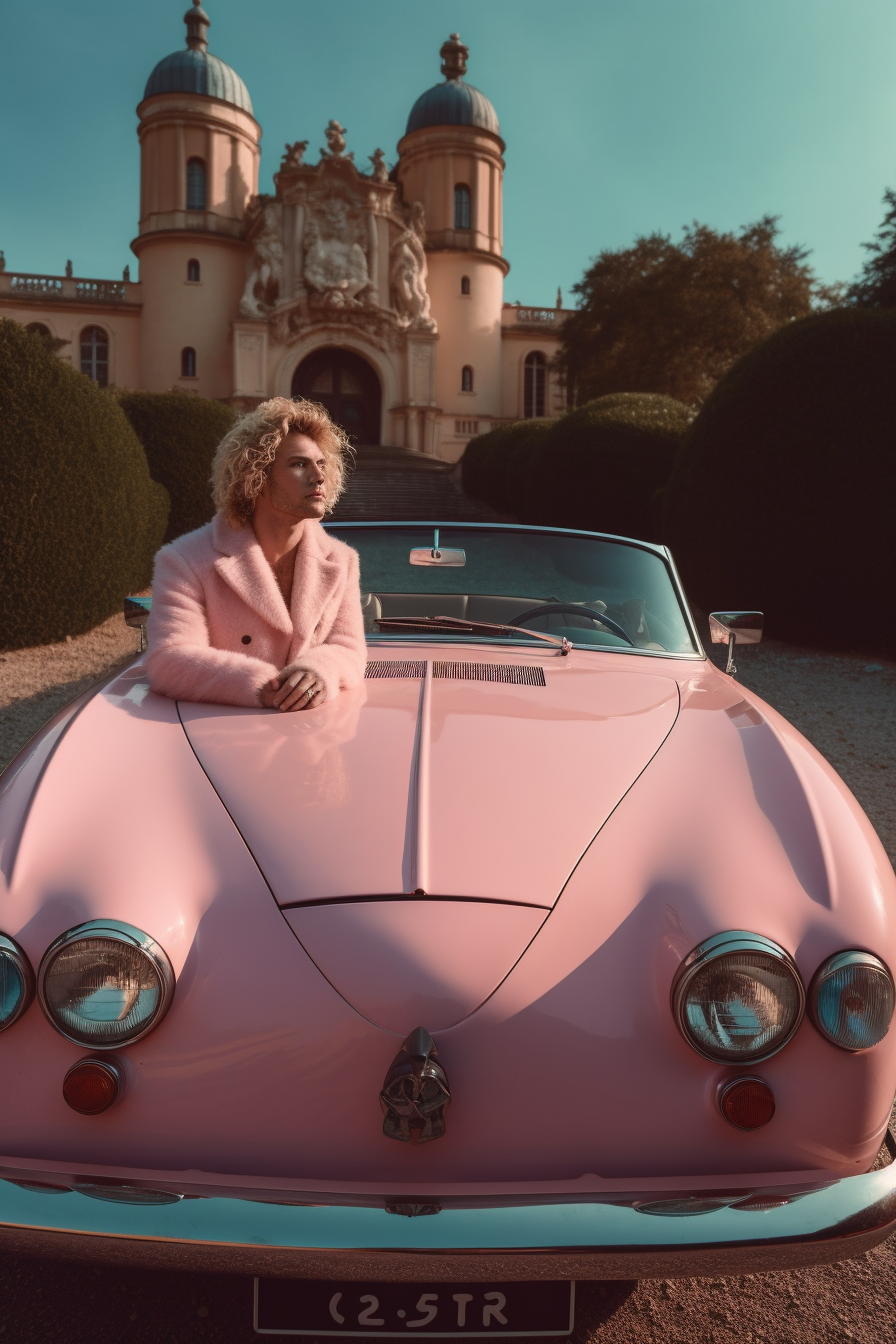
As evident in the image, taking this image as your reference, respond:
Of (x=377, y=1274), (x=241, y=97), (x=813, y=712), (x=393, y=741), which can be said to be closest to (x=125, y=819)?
(x=393, y=741)

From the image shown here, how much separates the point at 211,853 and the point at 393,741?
1.79 ft

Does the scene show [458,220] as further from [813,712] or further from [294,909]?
[294,909]

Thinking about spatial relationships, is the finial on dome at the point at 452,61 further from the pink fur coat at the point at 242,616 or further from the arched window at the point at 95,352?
the pink fur coat at the point at 242,616

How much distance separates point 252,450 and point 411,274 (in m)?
37.4

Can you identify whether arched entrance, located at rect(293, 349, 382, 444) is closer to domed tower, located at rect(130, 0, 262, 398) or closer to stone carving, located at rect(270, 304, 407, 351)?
stone carving, located at rect(270, 304, 407, 351)

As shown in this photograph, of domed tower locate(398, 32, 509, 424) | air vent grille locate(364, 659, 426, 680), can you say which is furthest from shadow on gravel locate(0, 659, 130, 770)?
domed tower locate(398, 32, 509, 424)

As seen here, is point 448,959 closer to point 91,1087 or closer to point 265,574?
point 91,1087

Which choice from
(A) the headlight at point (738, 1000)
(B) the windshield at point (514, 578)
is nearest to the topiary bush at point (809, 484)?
(B) the windshield at point (514, 578)

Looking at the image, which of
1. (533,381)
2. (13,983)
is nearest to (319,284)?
(533,381)

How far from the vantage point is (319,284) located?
35.6 m

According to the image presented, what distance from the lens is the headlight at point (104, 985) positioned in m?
1.49

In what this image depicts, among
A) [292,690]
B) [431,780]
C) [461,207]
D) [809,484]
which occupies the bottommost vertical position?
[431,780]

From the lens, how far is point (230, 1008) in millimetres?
1503

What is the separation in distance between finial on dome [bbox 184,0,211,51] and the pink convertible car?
5008 centimetres
